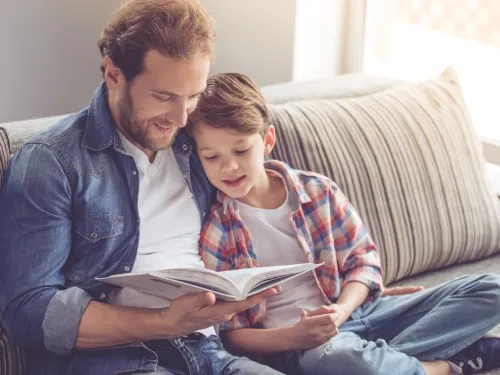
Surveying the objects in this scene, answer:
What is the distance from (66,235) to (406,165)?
102cm

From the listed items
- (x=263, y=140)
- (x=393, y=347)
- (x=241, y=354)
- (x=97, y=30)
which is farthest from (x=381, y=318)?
(x=97, y=30)

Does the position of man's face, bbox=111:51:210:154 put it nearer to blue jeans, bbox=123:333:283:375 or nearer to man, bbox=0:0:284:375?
man, bbox=0:0:284:375

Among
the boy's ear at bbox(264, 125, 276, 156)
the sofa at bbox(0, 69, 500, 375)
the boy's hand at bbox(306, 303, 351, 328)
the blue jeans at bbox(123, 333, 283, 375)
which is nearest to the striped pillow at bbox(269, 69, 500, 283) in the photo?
the sofa at bbox(0, 69, 500, 375)

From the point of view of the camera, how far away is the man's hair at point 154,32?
5.18 feet

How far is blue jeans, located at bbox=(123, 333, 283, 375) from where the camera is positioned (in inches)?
63.9

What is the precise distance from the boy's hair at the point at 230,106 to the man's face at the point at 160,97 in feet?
0.18

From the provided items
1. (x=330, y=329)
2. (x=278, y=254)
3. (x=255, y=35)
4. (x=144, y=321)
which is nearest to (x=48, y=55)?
(x=255, y=35)

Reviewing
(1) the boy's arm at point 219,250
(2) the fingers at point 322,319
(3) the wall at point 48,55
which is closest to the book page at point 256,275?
(2) the fingers at point 322,319

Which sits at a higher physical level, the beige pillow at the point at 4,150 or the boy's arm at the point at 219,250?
the beige pillow at the point at 4,150

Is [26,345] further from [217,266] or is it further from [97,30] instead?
[97,30]

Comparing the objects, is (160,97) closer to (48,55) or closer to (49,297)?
(49,297)

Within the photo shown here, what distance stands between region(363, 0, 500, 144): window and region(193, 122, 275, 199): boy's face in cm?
127

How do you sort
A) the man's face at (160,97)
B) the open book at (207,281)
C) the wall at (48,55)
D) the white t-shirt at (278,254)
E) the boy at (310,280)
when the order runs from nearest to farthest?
1. the open book at (207,281)
2. the man's face at (160,97)
3. the boy at (310,280)
4. the white t-shirt at (278,254)
5. the wall at (48,55)

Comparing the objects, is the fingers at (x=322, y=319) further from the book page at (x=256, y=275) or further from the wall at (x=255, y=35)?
the wall at (x=255, y=35)
